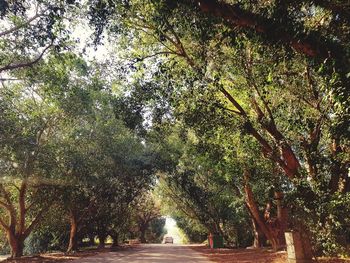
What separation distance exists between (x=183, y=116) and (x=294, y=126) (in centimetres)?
391

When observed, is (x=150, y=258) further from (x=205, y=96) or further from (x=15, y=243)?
(x=205, y=96)

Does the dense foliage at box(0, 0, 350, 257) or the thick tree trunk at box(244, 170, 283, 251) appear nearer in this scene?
the dense foliage at box(0, 0, 350, 257)

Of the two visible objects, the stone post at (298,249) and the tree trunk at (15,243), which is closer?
the stone post at (298,249)

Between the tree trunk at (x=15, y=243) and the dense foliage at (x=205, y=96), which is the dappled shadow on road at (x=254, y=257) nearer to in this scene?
the dense foliage at (x=205, y=96)

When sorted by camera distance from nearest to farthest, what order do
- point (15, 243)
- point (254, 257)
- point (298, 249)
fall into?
point (298, 249)
point (254, 257)
point (15, 243)

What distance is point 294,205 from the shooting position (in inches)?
447

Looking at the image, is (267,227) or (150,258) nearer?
(150,258)

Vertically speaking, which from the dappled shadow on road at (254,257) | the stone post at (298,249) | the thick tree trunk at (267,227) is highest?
the thick tree trunk at (267,227)

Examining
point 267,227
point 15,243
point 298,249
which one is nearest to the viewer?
point 298,249

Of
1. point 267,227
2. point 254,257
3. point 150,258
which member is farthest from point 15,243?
point 267,227

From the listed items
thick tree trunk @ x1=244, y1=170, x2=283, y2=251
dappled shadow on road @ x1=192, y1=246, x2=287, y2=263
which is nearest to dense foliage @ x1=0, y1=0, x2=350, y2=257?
thick tree trunk @ x1=244, y1=170, x2=283, y2=251

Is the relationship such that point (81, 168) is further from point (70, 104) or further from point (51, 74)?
point (51, 74)

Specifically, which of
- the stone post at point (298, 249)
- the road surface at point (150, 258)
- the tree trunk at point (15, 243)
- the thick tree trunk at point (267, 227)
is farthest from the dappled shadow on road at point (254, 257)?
the tree trunk at point (15, 243)

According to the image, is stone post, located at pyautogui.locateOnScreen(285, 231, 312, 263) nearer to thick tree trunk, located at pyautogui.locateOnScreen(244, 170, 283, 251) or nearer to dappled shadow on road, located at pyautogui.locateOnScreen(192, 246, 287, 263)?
dappled shadow on road, located at pyautogui.locateOnScreen(192, 246, 287, 263)
